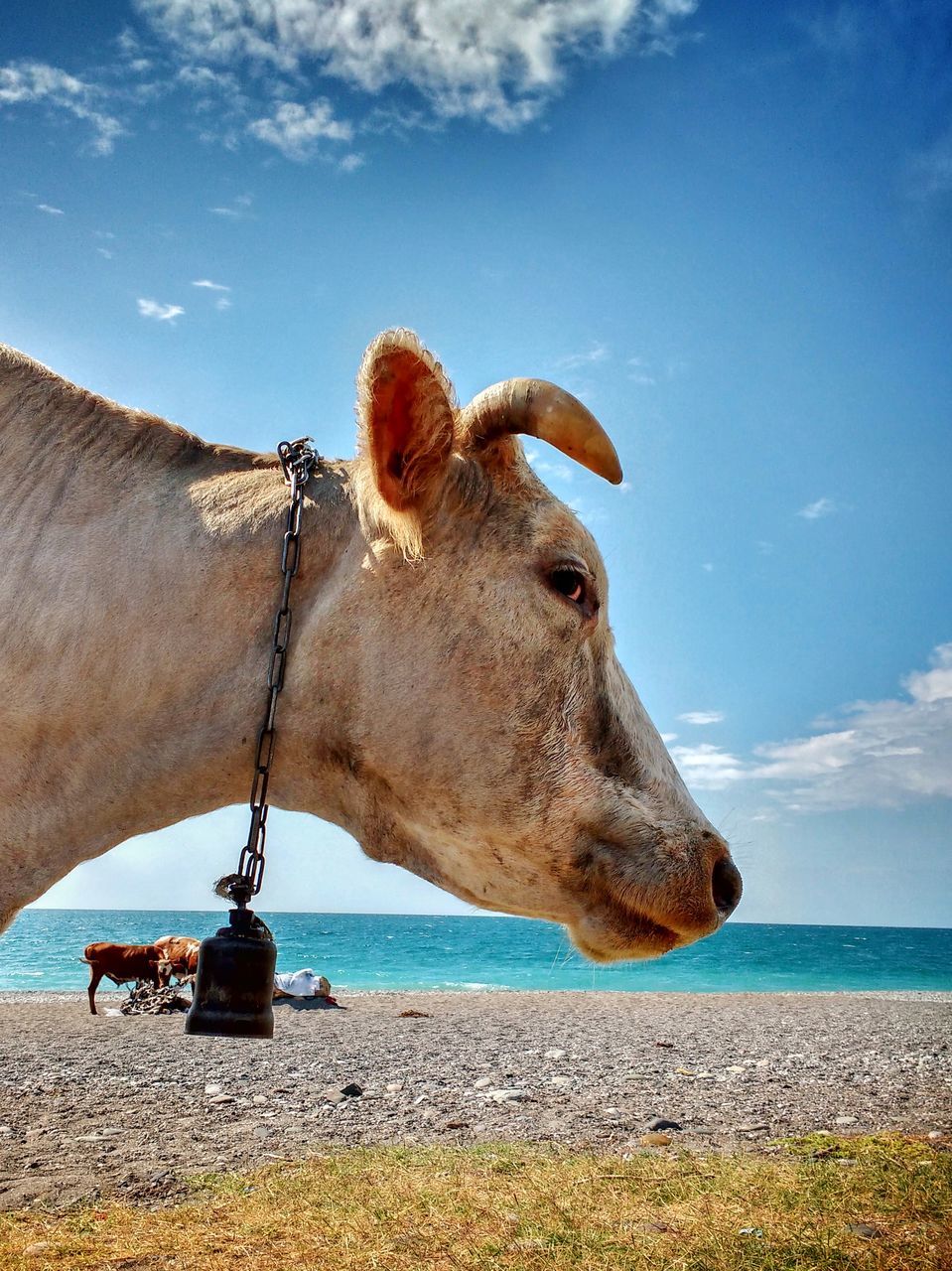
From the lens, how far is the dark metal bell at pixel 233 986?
2104 millimetres

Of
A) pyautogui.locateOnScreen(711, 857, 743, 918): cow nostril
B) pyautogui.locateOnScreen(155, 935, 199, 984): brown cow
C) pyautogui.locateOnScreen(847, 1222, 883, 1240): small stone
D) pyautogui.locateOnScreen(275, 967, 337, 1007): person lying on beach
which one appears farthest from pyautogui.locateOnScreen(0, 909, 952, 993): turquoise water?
pyautogui.locateOnScreen(711, 857, 743, 918): cow nostril

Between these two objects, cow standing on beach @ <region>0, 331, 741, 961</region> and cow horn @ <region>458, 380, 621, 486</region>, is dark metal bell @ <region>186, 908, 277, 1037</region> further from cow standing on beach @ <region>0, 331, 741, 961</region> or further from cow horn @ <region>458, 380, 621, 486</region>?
cow horn @ <region>458, 380, 621, 486</region>

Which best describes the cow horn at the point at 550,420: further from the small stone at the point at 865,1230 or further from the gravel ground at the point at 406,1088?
the gravel ground at the point at 406,1088

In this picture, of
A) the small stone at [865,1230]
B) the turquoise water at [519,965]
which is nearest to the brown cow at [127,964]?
the turquoise water at [519,965]

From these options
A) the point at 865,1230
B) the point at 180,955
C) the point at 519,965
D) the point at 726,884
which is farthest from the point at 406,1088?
the point at 519,965

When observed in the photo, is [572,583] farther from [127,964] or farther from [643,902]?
[127,964]

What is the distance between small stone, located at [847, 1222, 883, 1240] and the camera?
446 centimetres

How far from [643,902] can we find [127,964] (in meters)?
18.4

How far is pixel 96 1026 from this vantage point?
1502cm

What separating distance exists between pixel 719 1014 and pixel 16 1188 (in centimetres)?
1684

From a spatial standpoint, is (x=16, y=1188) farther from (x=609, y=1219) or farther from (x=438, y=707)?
(x=438, y=707)

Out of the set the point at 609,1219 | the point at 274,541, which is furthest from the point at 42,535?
the point at 609,1219

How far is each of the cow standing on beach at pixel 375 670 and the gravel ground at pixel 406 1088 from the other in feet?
16.0

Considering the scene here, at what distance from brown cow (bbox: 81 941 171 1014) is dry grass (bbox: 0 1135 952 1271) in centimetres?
1286
